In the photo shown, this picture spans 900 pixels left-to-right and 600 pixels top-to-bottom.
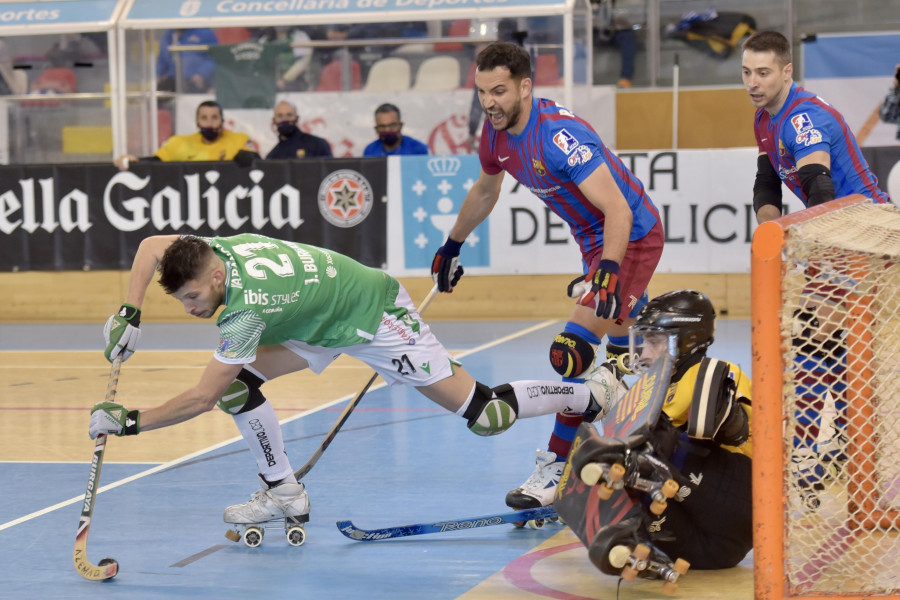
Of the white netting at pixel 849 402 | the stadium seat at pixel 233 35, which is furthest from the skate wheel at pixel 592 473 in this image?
the stadium seat at pixel 233 35

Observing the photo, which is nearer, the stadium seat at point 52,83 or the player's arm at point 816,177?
the player's arm at point 816,177

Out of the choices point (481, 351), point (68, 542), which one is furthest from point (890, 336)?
point (481, 351)

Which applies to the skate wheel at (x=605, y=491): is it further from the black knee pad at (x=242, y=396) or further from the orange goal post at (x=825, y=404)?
the black knee pad at (x=242, y=396)

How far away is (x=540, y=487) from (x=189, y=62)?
10.3m

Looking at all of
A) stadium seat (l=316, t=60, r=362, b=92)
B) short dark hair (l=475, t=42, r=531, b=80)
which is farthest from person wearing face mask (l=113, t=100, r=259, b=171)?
short dark hair (l=475, t=42, r=531, b=80)

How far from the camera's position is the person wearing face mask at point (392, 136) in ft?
40.2

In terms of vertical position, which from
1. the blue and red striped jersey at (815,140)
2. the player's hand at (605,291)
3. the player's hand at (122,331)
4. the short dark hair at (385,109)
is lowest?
the player's hand at (122,331)

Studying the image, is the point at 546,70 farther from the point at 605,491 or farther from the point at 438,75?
the point at 605,491

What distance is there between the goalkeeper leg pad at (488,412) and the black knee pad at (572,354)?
1.06 ft

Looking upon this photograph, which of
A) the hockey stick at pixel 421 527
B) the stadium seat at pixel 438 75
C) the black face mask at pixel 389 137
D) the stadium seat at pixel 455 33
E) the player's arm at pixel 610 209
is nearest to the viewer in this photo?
the hockey stick at pixel 421 527

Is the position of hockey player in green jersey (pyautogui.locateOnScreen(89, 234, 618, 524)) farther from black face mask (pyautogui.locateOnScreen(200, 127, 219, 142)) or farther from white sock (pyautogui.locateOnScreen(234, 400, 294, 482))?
black face mask (pyautogui.locateOnScreen(200, 127, 219, 142))

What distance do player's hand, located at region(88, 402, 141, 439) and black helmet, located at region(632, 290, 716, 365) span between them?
5.73 ft

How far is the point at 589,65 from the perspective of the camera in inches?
516

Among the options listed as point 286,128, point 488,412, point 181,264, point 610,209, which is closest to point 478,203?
point 610,209
